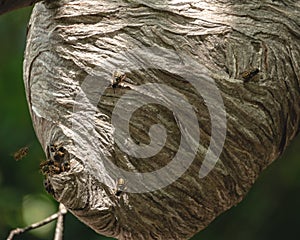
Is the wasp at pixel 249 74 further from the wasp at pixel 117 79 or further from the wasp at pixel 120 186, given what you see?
the wasp at pixel 120 186

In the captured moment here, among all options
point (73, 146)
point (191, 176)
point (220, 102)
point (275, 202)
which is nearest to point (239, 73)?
point (220, 102)

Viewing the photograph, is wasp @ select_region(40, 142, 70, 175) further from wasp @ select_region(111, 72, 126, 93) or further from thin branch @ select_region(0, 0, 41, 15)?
thin branch @ select_region(0, 0, 41, 15)

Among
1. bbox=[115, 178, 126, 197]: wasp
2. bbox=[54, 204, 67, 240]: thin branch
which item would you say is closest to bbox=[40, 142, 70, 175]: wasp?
bbox=[115, 178, 126, 197]: wasp

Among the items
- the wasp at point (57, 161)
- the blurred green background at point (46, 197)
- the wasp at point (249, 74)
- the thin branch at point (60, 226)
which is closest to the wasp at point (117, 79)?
the wasp at point (57, 161)

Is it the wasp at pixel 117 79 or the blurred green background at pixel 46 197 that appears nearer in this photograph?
the wasp at pixel 117 79

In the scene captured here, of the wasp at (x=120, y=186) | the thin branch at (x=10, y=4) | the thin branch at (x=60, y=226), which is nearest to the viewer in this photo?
the thin branch at (x=10, y=4)

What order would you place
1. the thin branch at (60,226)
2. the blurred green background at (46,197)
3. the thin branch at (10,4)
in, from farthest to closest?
1. the blurred green background at (46,197)
2. the thin branch at (60,226)
3. the thin branch at (10,4)

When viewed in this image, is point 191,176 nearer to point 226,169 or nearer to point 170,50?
point 226,169
